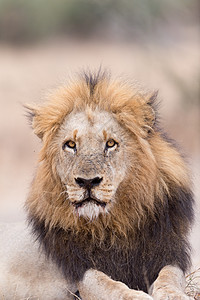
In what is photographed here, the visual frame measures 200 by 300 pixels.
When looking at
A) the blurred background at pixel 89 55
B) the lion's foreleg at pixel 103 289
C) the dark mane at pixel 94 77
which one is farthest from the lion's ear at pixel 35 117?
the blurred background at pixel 89 55

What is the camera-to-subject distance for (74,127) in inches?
196

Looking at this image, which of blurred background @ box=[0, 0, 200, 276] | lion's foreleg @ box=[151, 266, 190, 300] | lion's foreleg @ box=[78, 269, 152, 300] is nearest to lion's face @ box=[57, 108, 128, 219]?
lion's foreleg @ box=[78, 269, 152, 300]

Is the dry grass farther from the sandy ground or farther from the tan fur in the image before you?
the sandy ground

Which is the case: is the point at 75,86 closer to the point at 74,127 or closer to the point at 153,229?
the point at 74,127

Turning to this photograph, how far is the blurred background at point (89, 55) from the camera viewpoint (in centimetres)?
1580

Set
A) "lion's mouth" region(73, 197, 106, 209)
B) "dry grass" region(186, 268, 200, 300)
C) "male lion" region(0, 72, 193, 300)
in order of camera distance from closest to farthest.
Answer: "lion's mouth" region(73, 197, 106, 209) → "male lion" region(0, 72, 193, 300) → "dry grass" region(186, 268, 200, 300)

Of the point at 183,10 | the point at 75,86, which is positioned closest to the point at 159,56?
the point at 183,10

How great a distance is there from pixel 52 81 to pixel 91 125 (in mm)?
9762

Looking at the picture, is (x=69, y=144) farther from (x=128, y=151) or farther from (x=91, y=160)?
(x=128, y=151)

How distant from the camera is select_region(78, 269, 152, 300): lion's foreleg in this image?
184 inches

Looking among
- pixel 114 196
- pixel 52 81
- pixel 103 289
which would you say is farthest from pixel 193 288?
pixel 52 81

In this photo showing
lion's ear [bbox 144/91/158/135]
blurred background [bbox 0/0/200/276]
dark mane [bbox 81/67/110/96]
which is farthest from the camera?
blurred background [bbox 0/0/200/276]

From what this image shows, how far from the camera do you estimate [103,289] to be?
4.85 m

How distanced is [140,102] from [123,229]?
84 centimetres
